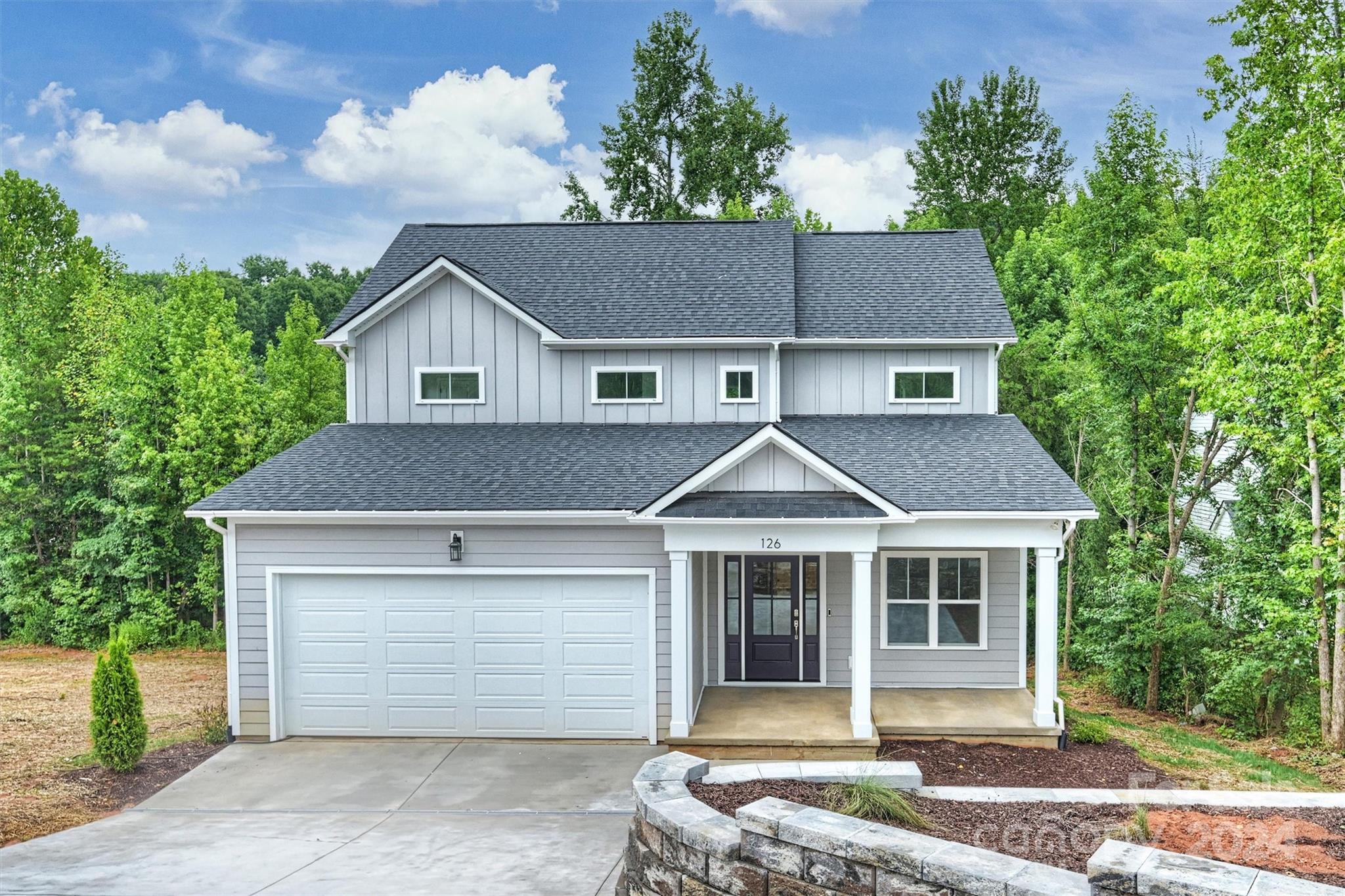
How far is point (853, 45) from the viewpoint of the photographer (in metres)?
29.3

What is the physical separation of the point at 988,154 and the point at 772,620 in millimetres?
24198

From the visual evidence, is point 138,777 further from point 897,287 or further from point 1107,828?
point 897,287

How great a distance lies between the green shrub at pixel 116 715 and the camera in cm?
1054

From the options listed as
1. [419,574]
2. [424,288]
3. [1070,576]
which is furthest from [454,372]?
Result: [1070,576]

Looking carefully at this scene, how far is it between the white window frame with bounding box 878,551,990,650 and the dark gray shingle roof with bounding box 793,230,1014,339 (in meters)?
3.27

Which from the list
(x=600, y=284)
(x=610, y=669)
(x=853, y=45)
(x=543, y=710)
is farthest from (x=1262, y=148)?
(x=853, y=45)

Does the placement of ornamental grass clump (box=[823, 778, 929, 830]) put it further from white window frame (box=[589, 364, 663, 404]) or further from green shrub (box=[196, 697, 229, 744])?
green shrub (box=[196, 697, 229, 744])

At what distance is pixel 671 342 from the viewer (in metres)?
13.9

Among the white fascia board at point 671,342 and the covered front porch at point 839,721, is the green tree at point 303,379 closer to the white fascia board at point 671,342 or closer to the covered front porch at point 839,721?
the white fascia board at point 671,342

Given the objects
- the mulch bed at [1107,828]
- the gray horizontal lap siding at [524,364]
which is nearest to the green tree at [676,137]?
the gray horizontal lap siding at [524,364]

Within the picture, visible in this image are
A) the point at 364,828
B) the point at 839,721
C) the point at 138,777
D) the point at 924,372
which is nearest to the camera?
the point at 364,828

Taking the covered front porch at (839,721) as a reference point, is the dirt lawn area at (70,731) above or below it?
below

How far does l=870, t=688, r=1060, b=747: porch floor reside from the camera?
11211 mm

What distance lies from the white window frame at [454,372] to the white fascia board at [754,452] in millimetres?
4305
